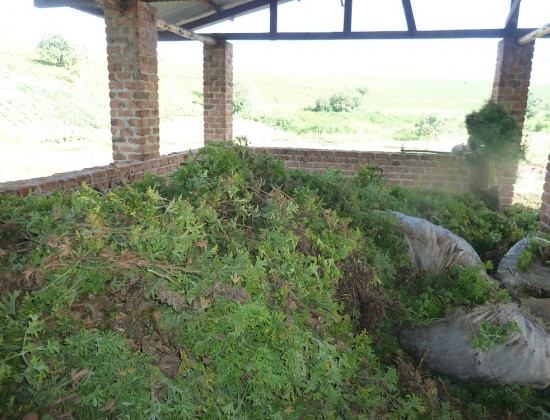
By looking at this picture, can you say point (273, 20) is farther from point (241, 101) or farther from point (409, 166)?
point (241, 101)

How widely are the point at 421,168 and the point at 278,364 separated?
549 centimetres

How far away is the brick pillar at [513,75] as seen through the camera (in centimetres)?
598

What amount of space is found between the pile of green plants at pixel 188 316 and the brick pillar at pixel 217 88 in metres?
5.22

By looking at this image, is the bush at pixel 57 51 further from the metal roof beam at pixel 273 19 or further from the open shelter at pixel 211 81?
the metal roof beam at pixel 273 19

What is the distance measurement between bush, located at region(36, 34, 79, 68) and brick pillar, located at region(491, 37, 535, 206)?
28905 millimetres

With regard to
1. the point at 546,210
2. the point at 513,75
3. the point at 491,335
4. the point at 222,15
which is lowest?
the point at 491,335

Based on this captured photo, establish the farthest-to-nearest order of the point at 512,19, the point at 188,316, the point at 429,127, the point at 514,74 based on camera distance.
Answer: the point at 429,127 < the point at 514,74 < the point at 512,19 < the point at 188,316

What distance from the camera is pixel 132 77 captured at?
Answer: 14.9ft

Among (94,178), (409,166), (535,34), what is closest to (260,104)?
(409,166)

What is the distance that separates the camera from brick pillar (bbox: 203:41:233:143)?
280 inches

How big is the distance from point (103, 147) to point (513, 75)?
43.6 ft

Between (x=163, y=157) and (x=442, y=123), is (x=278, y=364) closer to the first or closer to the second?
(x=163, y=157)

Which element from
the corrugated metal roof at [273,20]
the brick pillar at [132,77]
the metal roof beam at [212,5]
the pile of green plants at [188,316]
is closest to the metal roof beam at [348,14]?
the corrugated metal roof at [273,20]

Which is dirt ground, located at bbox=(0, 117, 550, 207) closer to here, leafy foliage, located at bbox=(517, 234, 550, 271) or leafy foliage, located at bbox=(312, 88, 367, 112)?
leafy foliage, located at bbox=(517, 234, 550, 271)
